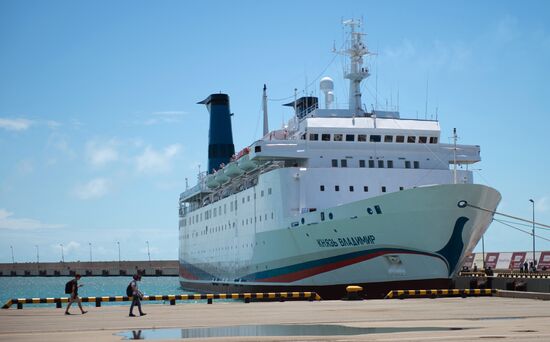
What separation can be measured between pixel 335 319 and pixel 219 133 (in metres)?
43.4

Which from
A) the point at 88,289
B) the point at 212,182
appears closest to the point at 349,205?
the point at 212,182

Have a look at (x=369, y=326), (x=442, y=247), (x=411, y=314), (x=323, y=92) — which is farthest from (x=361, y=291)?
(x=323, y=92)

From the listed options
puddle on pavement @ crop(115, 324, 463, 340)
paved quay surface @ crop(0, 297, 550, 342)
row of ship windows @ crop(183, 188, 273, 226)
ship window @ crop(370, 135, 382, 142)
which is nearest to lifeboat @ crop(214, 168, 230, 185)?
row of ship windows @ crop(183, 188, 273, 226)

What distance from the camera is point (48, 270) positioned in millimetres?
178375

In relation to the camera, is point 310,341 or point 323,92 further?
point 323,92

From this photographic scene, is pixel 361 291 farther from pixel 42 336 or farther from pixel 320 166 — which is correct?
pixel 42 336

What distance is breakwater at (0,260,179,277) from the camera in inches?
6462

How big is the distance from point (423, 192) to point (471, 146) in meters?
11.3

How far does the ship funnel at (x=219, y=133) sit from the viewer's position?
6225cm

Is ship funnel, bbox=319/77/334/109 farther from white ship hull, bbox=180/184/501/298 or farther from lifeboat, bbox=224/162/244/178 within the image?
white ship hull, bbox=180/184/501/298

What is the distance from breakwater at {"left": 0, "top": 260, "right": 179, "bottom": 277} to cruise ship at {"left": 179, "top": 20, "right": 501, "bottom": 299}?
4506 inches

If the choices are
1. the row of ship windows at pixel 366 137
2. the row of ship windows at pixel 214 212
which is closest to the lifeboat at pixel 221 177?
the row of ship windows at pixel 214 212

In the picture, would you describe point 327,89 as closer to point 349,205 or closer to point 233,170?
point 233,170

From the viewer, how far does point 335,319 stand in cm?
2055
